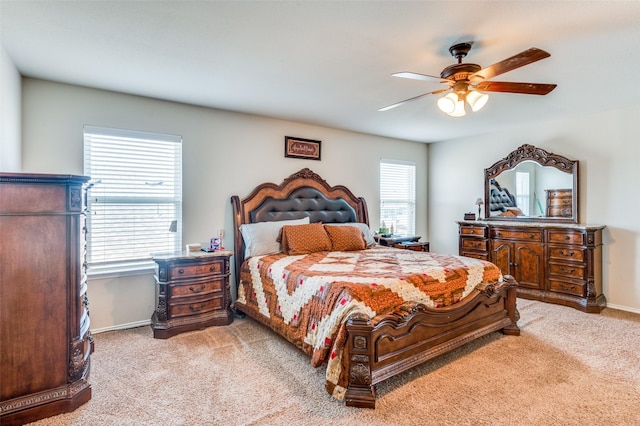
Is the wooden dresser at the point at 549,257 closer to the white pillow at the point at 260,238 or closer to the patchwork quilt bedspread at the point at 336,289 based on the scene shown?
the patchwork quilt bedspread at the point at 336,289

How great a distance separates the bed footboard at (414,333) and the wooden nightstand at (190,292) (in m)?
1.80

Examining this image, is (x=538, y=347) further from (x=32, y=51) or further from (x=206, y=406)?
(x=32, y=51)

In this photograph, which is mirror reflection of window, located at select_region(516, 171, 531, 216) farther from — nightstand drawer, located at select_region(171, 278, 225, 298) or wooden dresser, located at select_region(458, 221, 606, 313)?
nightstand drawer, located at select_region(171, 278, 225, 298)

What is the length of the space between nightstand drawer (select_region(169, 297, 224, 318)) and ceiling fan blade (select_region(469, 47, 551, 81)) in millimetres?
3065

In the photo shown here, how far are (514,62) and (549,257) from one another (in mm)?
3151

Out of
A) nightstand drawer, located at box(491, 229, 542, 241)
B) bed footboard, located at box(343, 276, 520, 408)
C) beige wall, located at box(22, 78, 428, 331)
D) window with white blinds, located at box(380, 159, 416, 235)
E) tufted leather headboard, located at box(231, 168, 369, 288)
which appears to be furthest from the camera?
window with white blinds, located at box(380, 159, 416, 235)

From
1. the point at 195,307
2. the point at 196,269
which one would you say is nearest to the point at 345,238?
the point at 196,269

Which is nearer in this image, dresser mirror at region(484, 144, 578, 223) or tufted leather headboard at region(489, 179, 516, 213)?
dresser mirror at region(484, 144, 578, 223)

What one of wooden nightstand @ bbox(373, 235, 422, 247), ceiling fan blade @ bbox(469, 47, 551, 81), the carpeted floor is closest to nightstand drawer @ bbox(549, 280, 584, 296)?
the carpeted floor

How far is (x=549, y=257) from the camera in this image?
4.20 metres

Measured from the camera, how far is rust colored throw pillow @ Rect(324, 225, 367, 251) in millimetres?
4023

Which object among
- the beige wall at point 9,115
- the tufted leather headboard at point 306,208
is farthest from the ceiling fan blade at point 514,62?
the beige wall at point 9,115

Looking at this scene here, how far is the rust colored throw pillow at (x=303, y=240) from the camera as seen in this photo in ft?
12.2

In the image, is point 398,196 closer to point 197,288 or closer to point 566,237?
point 566,237
